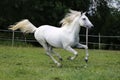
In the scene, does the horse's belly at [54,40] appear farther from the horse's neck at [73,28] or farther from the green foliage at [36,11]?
the green foliage at [36,11]

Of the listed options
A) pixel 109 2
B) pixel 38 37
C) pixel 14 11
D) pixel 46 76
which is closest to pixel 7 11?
pixel 14 11

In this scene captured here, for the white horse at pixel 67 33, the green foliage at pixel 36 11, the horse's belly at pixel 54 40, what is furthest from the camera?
the green foliage at pixel 36 11

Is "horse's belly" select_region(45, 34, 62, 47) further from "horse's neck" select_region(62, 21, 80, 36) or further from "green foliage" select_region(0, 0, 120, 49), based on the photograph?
"green foliage" select_region(0, 0, 120, 49)

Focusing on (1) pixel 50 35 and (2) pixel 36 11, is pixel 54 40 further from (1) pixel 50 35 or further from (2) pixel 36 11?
(2) pixel 36 11

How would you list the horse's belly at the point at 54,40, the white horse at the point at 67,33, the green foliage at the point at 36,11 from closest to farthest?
the white horse at the point at 67,33 < the horse's belly at the point at 54,40 < the green foliage at the point at 36,11

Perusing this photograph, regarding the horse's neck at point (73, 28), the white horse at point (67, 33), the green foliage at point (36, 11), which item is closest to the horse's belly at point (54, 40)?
the white horse at point (67, 33)

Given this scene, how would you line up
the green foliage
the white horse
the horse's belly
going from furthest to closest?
1. the green foliage
2. the horse's belly
3. the white horse

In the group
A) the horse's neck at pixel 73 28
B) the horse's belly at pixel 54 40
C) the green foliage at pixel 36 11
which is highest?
the green foliage at pixel 36 11

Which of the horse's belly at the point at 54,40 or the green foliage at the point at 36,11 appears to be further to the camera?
the green foliage at the point at 36,11

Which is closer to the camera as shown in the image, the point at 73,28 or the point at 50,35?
the point at 73,28

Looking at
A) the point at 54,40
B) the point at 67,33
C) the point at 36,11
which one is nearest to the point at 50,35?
the point at 54,40

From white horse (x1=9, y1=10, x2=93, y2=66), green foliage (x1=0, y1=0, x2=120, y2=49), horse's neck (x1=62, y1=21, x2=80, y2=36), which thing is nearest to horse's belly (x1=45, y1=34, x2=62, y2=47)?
white horse (x1=9, y1=10, x2=93, y2=66)

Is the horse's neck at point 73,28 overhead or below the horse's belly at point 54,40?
overhead

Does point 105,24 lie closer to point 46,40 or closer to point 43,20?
point 43,20
